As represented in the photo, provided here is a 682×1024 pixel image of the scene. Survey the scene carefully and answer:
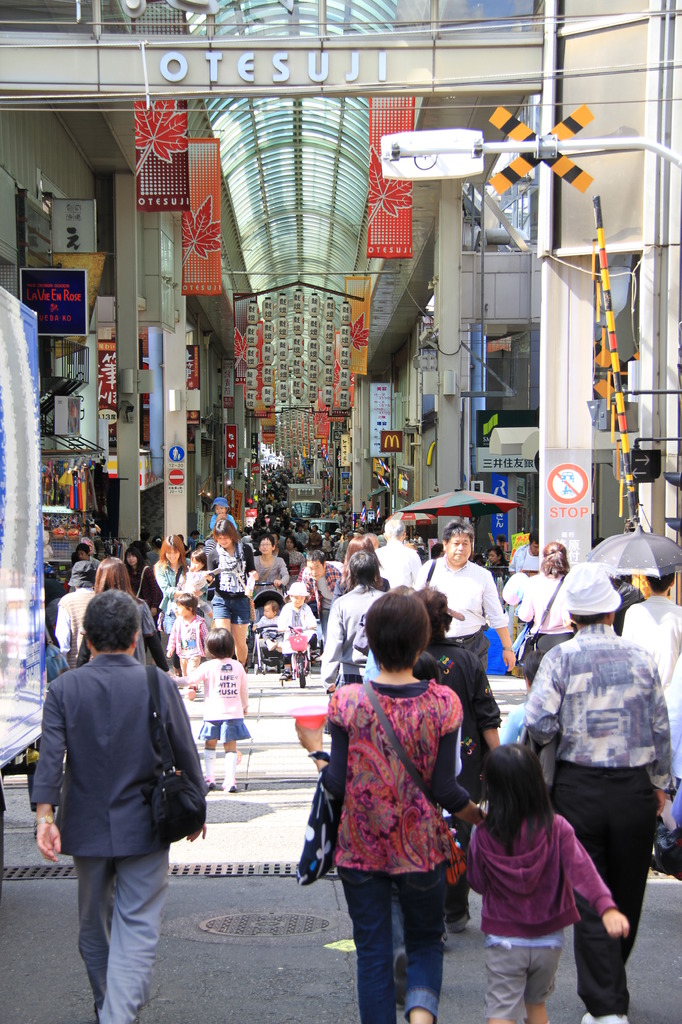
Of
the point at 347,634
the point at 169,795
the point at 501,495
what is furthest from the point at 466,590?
the point at 501,495

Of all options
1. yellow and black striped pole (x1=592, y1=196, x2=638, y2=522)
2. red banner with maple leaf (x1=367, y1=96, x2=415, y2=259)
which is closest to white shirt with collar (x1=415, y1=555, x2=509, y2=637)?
yellow and black striped pole (x1=592, y1=196, x2=638, y2=522)

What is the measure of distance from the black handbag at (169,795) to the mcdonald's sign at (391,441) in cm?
3376

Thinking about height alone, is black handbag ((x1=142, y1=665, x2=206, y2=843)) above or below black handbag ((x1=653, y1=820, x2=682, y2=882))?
above

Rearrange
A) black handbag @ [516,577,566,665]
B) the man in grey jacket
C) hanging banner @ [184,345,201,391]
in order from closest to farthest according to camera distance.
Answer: the man in grey jacket < black handbag @ [516,577,566,665] < hanging banner @ [184,345,201,391]

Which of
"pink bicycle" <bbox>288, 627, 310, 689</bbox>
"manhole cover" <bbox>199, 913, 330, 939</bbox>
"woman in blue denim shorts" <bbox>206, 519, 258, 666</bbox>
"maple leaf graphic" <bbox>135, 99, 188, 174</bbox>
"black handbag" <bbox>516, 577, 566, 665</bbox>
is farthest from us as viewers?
"maple leaf graphic" <bbox>135, 99, 188, 174</bbox>

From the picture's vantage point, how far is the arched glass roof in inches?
1107

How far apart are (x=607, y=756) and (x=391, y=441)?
33.8 meters

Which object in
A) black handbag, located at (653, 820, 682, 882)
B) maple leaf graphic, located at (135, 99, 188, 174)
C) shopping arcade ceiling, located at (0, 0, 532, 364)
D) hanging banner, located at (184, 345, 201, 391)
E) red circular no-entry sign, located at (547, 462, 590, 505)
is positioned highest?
shopping arcade ceiling, located at (0, 0, 532, 364)

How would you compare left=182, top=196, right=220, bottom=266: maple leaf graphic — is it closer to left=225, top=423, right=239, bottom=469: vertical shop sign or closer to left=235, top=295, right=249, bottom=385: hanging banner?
left=235, top=295, right=249, bottom=385: hanging banner

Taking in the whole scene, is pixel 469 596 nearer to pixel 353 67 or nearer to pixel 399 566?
pixel 399 566

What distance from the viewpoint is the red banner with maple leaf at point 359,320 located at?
3073 cm

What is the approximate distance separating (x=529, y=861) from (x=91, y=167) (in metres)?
22.8

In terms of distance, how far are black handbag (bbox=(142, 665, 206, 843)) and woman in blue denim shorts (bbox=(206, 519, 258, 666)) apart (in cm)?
723

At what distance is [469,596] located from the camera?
287 inches
